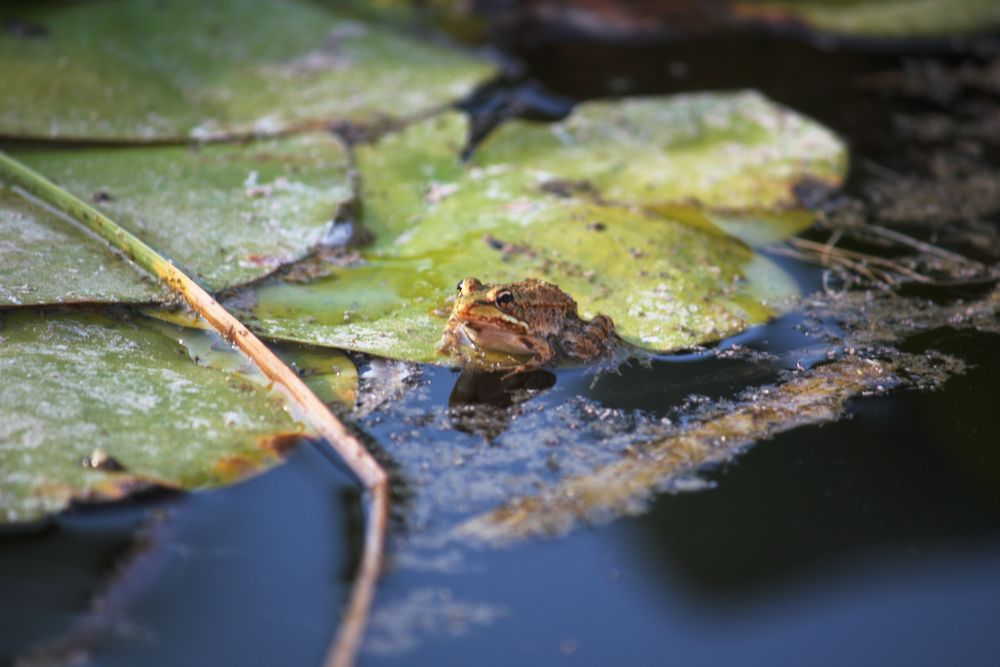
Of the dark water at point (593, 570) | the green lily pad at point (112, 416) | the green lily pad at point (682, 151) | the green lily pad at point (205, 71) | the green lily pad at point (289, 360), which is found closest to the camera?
the dark water at point (593, 570)

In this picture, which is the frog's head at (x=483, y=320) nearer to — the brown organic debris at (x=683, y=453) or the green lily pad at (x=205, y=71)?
the brown organic debris at (x=683, y=453)

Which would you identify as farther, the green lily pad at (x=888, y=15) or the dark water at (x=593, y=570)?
the green lily pad at (x=888, y=15)

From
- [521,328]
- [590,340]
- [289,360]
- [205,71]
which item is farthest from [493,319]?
[205,71]

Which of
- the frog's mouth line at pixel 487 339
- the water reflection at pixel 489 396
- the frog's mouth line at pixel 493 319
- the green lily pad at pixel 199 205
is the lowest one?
the water reflection at pixel 489 396

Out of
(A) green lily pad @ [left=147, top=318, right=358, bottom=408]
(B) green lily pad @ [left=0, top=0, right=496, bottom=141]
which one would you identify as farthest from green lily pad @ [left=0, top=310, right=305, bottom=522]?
(B) green lily pad @ [left=0, top=0, right=496, bottom=141]

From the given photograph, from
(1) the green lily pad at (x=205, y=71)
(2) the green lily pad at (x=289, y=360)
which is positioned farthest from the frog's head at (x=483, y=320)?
(1) the green lily pad at (x=205, y=71)

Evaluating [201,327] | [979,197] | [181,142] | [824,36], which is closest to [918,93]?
[824,36]
